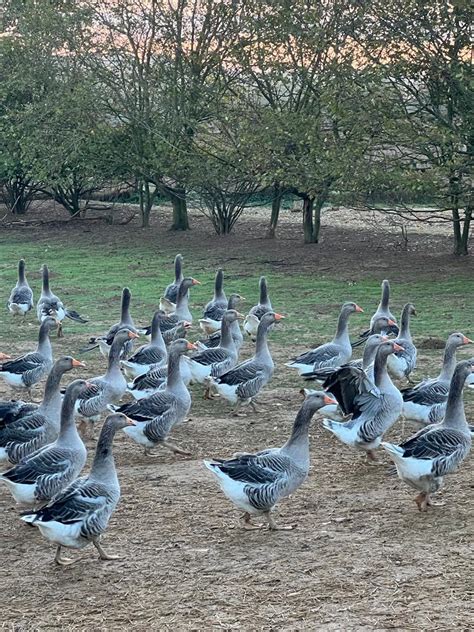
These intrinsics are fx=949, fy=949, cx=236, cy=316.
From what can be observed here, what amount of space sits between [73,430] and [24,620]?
200 centimetres

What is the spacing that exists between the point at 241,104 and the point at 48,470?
18019 millimetres

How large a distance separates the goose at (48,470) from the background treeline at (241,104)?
11679 millimetres

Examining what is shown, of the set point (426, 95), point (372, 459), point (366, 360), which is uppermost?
point (426, 95)

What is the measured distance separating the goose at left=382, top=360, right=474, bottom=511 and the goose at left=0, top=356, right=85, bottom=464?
2888 mm

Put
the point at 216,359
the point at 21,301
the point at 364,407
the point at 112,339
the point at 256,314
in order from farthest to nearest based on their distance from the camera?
1. the point at 21,301
2. the point at 256,314
3. the point at 112,339
4. the point at 216,359
5. the point at 364,407

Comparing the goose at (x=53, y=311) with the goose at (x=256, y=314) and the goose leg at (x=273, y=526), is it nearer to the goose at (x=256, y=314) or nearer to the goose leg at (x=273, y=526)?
the goose at (x=256, y=314)

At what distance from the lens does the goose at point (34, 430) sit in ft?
26.2

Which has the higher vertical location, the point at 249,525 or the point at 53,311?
the point at 53,311

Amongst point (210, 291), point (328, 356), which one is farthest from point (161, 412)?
point (210, 291)

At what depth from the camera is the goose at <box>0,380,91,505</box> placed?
7.05 meters

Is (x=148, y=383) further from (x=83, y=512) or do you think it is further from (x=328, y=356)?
(x=83, y=512)

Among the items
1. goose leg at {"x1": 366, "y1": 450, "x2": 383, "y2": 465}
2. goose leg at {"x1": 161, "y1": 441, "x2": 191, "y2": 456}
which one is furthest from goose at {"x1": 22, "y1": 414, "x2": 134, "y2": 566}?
goose leg at {"x1": 366, "y1": 450, "x2": 383, "y2": 465}

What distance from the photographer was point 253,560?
257 inches

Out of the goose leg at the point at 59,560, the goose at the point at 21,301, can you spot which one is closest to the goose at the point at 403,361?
the goose leg at the point at 59,560
